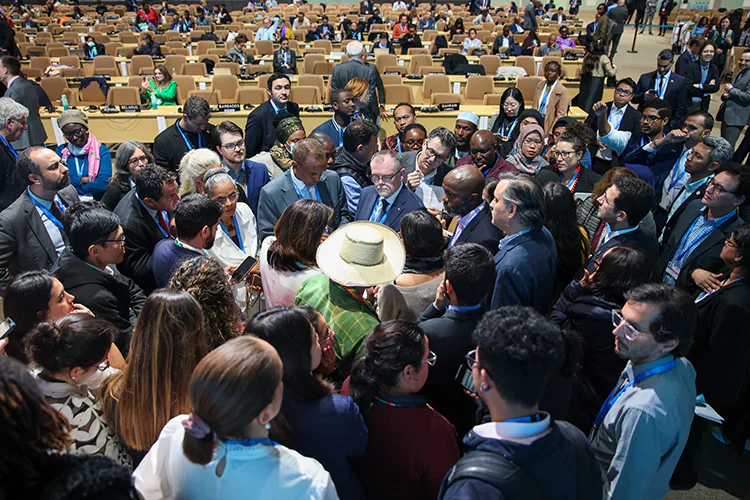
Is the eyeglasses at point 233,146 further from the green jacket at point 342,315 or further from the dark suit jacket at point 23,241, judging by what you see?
the green jacket at point 342,315

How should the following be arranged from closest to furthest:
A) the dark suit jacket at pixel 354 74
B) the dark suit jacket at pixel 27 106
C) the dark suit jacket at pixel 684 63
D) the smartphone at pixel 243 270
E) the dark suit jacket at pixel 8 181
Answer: the smartphone at pixel 243 270, the dark suit jacket at pixel 8 181, the dark suit jacket at pixel 27 106, the dark suit jacket at pixel 354 74, the dark suit jacket at pixel 684 63

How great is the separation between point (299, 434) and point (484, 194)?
2041 mm

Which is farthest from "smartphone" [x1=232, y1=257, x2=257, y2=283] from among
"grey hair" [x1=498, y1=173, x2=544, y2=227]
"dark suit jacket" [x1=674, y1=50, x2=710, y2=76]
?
"dark suit jacket" [x1=674, y1=50, x2=710, y2=76]

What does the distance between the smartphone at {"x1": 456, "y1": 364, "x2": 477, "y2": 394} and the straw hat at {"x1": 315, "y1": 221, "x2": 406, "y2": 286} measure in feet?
1.71

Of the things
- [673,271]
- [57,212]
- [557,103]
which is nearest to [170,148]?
[57,212]

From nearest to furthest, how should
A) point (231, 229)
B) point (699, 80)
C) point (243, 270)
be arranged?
point (243, 270) < point (231, 229) < point (699, 80)

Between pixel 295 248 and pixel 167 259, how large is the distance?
72 cm

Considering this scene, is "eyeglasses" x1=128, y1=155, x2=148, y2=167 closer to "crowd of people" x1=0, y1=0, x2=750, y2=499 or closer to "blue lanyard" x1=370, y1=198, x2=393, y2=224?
"crowd of people" x1=0, y1=0, x2=750, y2=499

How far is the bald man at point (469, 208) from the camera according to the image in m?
2.99

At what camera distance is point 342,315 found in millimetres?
2104

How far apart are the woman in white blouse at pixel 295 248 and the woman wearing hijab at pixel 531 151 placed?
2432 millimetres

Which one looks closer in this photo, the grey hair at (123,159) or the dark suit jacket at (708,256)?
the dark suit jacket at (708,256)

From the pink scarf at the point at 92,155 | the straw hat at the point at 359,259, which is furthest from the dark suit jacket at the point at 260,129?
the straw hat at the point at 359,259

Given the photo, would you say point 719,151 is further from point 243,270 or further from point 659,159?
point 243,270
